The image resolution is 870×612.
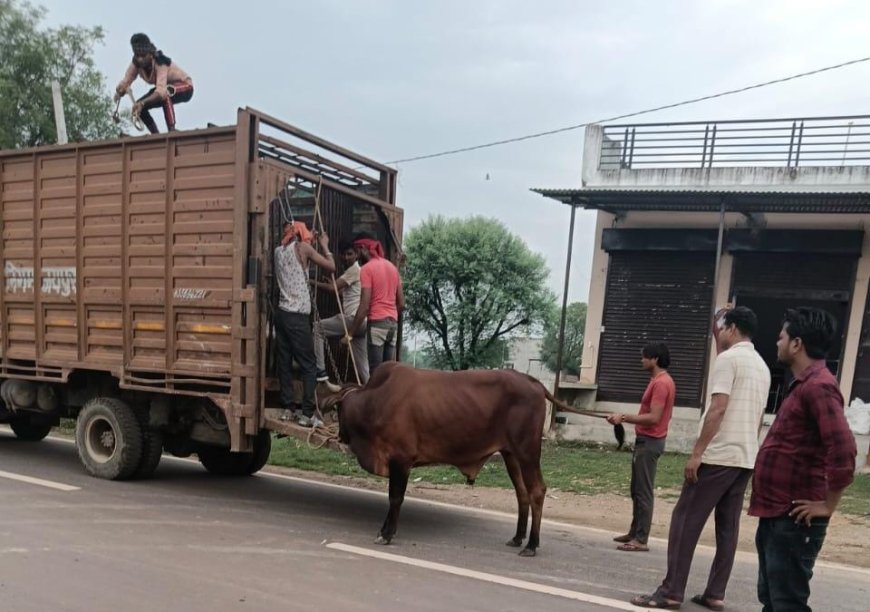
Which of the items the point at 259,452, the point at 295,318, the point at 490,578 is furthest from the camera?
the point at 259,452

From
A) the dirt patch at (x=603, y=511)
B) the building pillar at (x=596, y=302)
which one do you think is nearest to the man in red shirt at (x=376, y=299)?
the dirt patch at (x=603, y=511)

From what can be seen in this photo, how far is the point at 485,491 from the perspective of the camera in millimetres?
8234

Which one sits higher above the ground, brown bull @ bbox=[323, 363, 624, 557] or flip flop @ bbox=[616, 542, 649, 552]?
brown bull @ bbox=[323, 363, 624, 557]

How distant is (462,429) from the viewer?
548 centimetres

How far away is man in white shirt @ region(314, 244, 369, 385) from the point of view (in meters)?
6.67

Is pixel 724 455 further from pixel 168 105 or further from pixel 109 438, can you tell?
pixel 168 105

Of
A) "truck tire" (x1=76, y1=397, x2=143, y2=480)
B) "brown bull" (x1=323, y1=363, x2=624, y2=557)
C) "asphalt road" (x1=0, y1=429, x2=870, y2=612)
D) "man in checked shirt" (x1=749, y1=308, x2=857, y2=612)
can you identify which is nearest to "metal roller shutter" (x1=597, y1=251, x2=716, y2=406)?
"asphalt road" (x1=0, y1=429, x2=870, y2=612)

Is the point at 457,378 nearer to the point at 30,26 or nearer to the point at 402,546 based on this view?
the point at 402,546

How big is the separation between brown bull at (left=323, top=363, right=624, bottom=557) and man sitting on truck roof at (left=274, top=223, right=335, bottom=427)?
86 cm

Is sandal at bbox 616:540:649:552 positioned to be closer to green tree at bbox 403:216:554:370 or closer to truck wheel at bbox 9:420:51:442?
truck wheel at bbox 9:420:51:442

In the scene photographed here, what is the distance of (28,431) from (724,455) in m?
8.89

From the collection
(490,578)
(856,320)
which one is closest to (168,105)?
(490,578)

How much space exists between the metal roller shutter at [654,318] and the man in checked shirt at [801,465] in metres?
9.51

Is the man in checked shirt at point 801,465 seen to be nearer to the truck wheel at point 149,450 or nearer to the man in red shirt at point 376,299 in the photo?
the man in red shirt at point 376,299
